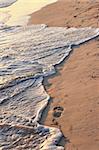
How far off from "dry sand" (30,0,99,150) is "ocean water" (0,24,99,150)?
0.16m

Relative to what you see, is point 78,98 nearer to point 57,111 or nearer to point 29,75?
point 57,111

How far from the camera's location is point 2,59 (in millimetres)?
6969

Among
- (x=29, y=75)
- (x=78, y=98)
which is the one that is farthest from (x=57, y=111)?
(x=29, y=75)

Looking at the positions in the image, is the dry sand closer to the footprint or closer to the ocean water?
the footprint

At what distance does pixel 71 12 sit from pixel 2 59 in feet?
9.82

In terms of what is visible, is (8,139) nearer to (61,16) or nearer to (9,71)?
(9,71)

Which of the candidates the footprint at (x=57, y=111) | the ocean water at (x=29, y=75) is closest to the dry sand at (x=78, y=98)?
the footprint at (x=57, y=111)

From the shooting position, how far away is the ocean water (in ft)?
15.3

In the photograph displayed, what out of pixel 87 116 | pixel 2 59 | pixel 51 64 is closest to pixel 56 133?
pixel 87 116

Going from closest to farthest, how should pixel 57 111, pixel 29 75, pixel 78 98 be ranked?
pixel 57 111 → pixel 78 98 → pixel 29 75

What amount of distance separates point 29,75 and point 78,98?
1243 millimetres

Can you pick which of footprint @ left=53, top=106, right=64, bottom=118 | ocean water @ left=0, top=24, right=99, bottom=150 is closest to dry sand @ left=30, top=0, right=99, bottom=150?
footprint @ left=53, top=106, right=64, bottom=118

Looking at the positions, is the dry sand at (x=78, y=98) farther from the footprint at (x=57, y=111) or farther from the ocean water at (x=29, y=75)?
the ocean water at (x=29, y=75)

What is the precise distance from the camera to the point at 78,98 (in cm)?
530
